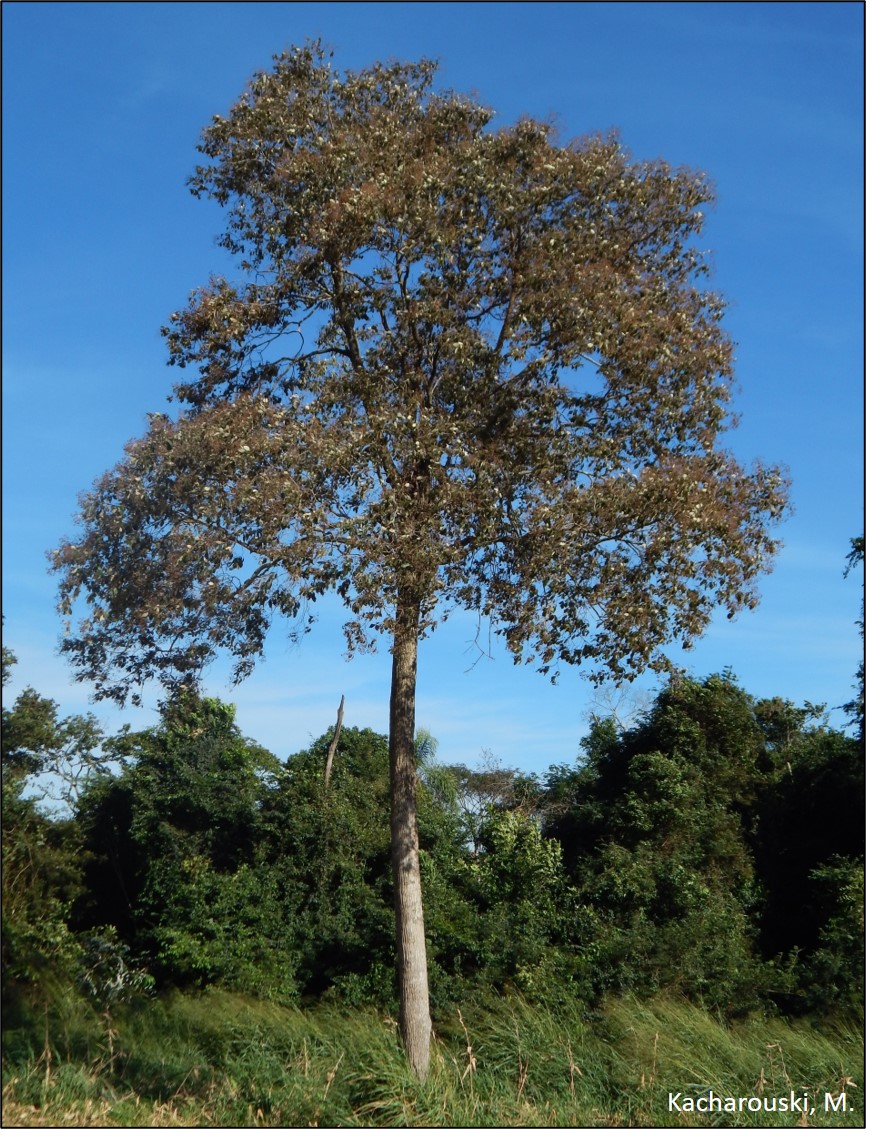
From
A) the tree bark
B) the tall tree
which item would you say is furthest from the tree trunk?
the tree bark

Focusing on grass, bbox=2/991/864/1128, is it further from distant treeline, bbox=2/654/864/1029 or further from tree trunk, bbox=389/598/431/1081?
distant treeline, bbox=2/654/864/1029

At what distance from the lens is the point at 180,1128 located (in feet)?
31.0

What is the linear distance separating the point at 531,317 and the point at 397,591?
3130 millimetres

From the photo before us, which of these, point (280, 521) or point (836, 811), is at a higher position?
point (280, 521)

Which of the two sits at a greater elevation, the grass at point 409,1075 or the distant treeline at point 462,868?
the distant treeline at point 462,868

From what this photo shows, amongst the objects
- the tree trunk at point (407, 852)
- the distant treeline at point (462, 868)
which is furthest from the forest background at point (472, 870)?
the tree trunk at point (407, 852)

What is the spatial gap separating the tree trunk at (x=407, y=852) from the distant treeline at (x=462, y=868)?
13.6 ft

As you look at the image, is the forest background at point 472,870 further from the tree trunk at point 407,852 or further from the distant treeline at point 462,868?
the tree trunk at point 407,852

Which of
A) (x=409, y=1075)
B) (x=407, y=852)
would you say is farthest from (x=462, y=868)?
(x=409, y=1075)

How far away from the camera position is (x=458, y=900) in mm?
17156

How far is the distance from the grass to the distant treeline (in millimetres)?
3365

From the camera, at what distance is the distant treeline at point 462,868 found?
15.5 m

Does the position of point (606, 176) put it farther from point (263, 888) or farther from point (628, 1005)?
point (263, 888)
